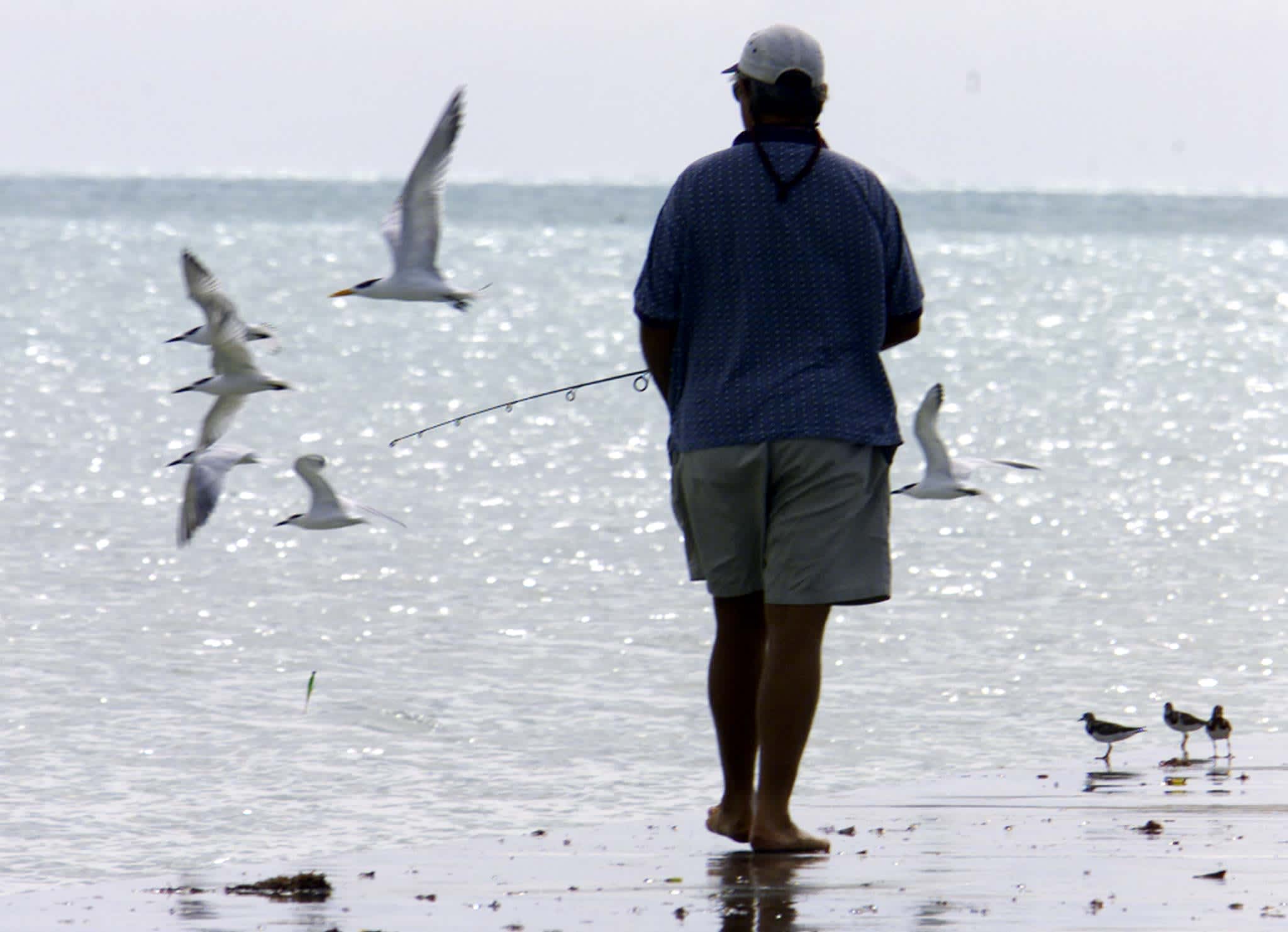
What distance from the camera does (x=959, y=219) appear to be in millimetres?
153250

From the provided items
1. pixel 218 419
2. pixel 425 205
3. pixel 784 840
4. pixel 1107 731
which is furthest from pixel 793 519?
pixel 218 419

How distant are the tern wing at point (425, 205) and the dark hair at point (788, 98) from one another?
2092mm

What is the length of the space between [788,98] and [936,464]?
3571 millimetres

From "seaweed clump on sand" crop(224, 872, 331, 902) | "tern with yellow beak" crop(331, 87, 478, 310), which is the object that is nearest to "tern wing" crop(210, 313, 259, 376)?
"tern with yellow beak" crop(331, 87, 478, 310)

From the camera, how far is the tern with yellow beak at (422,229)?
284 inches

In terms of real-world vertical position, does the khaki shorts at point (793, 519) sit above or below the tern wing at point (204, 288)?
below

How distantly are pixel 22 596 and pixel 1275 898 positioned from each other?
28.5ft

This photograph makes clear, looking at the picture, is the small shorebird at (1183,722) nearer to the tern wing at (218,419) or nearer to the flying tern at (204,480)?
the flying tern at (204,480)

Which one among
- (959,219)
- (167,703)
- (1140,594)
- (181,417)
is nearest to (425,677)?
(167,703)

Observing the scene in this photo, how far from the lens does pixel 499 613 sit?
12039 mm

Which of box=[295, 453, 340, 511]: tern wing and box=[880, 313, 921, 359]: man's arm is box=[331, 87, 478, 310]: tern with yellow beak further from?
box=[880, 313, 921, 359]: man's arm

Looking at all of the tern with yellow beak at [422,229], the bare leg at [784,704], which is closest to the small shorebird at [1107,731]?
the tern with yellow beak at [422,229]

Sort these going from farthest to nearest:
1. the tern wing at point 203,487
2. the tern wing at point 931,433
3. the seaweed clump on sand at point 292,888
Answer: the tern wing at point 203,487
the tern wing at point 931,433
the seaweed clump on sand at point 292,888

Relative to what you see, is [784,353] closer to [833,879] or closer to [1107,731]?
[833,879]
